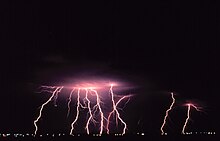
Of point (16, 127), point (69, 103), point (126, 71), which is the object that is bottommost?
point (16, 127)

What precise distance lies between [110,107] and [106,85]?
1317mm

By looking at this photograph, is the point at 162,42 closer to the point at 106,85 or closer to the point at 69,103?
the point at 106,85

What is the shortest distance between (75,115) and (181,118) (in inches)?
143

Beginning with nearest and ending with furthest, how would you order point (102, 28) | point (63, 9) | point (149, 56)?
point (63, 9) < point (102, 28) < point (149, 56)

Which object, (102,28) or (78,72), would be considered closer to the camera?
(102,28)

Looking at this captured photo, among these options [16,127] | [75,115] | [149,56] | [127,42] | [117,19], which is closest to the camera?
[117,19]

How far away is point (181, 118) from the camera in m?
11.0

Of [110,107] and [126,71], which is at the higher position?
[126,71]

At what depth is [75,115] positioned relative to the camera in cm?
982

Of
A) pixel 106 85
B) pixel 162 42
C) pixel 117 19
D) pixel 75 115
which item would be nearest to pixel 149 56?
pixel 162 42

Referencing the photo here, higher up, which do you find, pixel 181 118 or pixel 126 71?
pixel 126 71

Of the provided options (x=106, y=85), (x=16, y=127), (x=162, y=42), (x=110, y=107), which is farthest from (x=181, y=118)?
(x=162, y=42)

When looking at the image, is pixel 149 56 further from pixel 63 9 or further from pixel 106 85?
pixel 106 85

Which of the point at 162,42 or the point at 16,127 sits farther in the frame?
the point at 16,127
